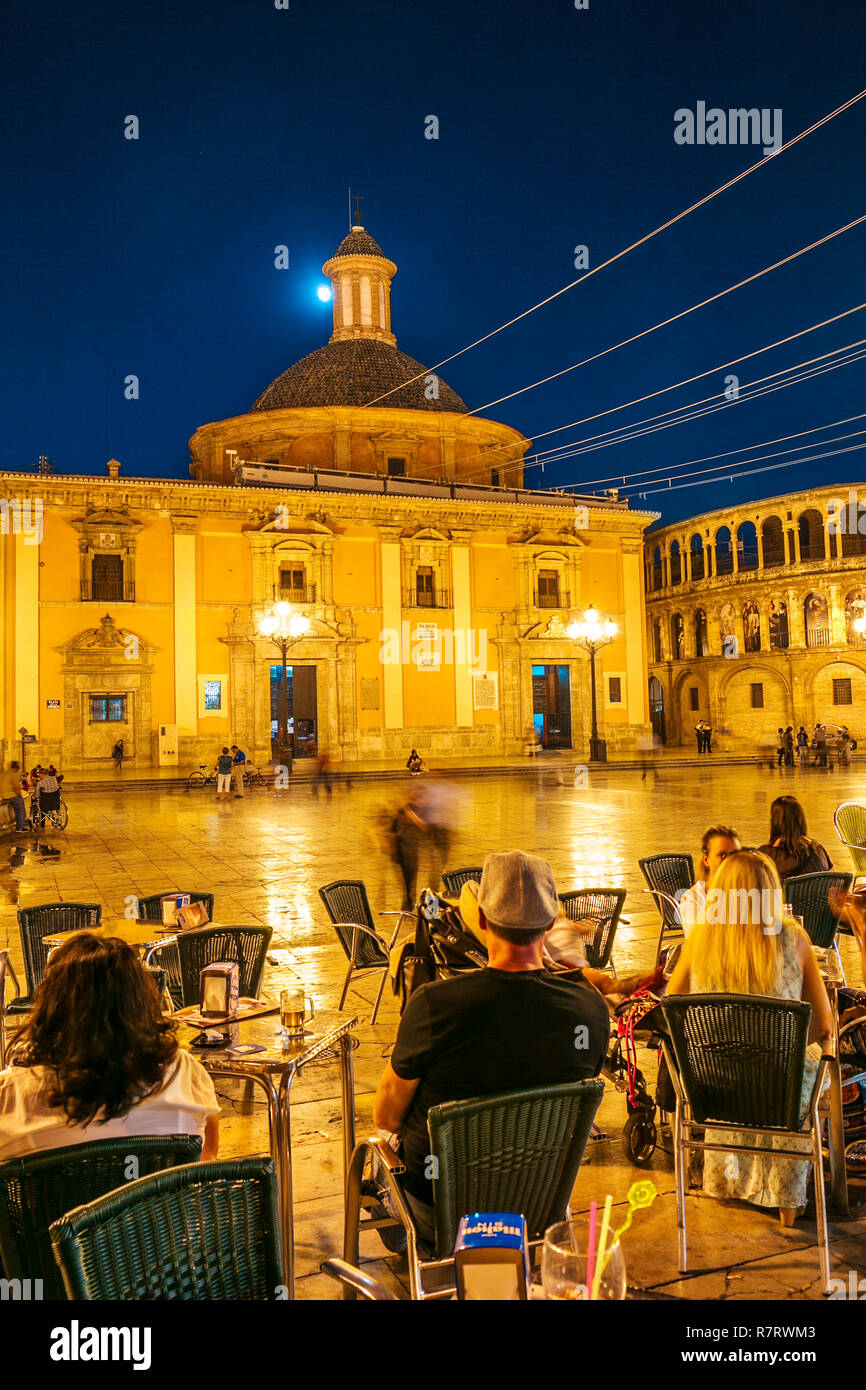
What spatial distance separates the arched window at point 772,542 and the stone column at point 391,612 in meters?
18.5

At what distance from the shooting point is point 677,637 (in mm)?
44656

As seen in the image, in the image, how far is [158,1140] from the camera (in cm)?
205

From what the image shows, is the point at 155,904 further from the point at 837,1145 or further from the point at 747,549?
the point at 747,549

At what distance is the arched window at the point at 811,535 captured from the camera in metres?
39.3

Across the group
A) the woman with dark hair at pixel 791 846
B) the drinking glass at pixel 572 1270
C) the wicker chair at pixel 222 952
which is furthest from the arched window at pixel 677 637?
the drinking glass at pixel 572 1270

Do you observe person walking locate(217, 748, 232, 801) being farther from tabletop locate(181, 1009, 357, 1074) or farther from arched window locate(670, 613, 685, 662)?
arched window locate(670, 613, 685, 662)

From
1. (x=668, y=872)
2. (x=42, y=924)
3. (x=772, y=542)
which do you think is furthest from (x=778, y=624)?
(x=42, y=924)

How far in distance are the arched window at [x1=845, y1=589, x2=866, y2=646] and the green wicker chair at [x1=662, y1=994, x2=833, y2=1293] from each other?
37.4 m

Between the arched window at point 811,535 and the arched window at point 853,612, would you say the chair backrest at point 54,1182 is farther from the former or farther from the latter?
the arched window at point 811,535

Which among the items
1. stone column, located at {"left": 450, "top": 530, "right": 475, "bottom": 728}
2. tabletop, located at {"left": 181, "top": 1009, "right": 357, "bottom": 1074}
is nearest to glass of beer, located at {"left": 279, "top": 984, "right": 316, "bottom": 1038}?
tabletop, located at {"left": 181, "top": 1009, "right": 357, "bottom": 1074}

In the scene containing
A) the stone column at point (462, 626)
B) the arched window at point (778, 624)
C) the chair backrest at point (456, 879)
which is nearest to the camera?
the chair backrest at point (456, 879)

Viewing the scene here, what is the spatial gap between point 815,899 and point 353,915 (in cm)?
278
